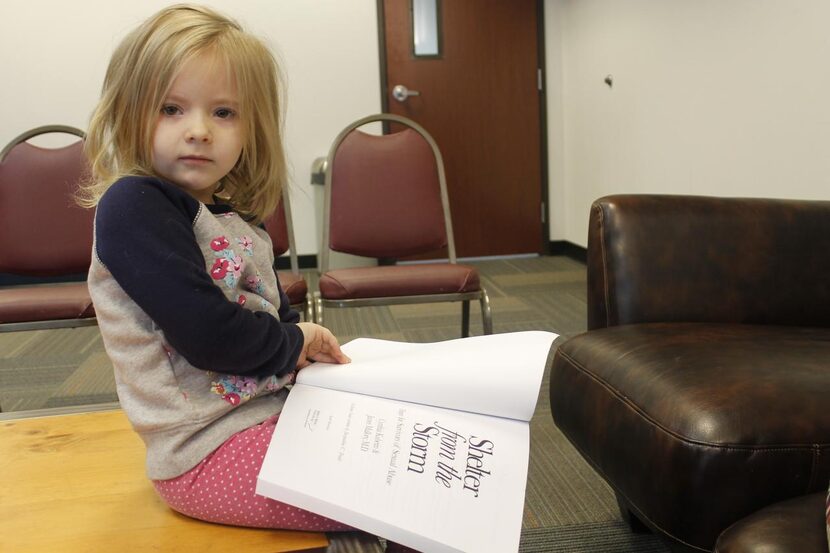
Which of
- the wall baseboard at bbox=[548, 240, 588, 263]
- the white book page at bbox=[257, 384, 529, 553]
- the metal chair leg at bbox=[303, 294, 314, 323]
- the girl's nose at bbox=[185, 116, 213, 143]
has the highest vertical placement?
the girl's nose at bbox=[185, 116, 213, 143]

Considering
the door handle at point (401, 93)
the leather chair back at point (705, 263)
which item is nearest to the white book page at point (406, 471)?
the leather chair back at point (705, 263)

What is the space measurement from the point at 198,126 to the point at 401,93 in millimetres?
3393

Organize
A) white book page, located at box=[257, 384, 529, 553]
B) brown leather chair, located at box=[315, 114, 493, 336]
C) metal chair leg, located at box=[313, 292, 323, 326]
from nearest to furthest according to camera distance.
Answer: white book page, located at box=[257, 384, 529, 553]
metal chair leg, located at box=[313, 292, 323, 326]
brown leather chair, located at box=[315, 114, 493, 336]

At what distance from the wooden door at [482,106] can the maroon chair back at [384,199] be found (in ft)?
5.53

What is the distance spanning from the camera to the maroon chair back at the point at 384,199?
93.1 inches

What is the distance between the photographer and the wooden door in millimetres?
3980

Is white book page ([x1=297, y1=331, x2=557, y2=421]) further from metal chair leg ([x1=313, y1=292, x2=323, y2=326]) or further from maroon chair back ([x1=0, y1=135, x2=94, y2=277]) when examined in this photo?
maroon chair back ([x1=0, y1=135, x2=94, y2=277])

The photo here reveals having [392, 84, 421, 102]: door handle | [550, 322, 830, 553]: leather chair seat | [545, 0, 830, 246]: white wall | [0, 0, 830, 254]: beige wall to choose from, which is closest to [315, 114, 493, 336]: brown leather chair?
[0, 0, 830, 254]: beige wall

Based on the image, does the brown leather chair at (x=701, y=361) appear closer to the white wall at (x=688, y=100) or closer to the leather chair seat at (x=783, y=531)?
the leather chair seat at (x=783, y=531)

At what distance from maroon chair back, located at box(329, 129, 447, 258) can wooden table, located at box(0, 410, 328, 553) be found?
155cm

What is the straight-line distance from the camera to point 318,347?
76 centimetres

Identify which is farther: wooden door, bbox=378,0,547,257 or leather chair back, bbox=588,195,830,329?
wooden door, bbox=378,0,547,257

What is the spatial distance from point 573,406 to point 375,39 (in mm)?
3227

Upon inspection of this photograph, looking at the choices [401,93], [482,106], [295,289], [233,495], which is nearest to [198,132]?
[233,495]
